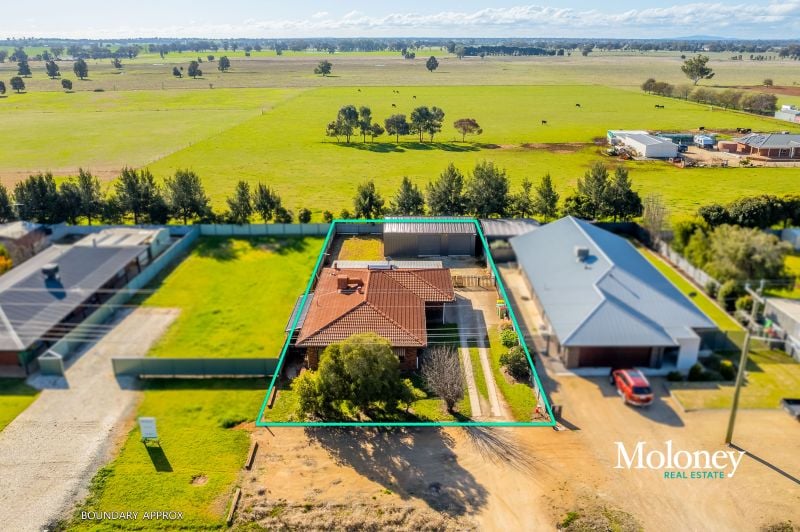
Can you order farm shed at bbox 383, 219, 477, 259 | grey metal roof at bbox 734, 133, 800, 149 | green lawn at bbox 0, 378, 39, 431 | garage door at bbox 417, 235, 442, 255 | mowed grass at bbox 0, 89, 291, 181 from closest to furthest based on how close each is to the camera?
1. green lawn at bbox 0, 378, 39, 431
2. farm shed at bbox 383, 219, 477, 259
3. garage door at bbox 417, 235, 442, 255
4. mowed grass at bbox 0, 89, 291, 181
5. grey metal roof at bbox 734, 133, 800, 149

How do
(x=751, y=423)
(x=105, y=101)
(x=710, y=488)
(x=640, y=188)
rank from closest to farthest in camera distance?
(x=710, y=488) → (x=751, y=423) → (x=640, y=188) → (x=105, y=101)

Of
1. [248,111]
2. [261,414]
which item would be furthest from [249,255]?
[248,111]

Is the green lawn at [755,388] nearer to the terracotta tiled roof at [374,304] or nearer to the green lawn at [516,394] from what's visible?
the green lawn at [516,394]

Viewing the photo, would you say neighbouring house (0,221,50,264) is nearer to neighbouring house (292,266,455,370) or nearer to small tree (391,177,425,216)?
neighbouring house (292,266,455,370)

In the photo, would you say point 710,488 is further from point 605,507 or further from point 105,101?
point 105,101

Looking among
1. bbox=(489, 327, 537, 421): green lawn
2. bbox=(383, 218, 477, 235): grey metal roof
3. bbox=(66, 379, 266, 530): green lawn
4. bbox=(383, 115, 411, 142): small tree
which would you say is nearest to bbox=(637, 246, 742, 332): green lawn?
bbox=(489, 327, 537, 421): green lawn
